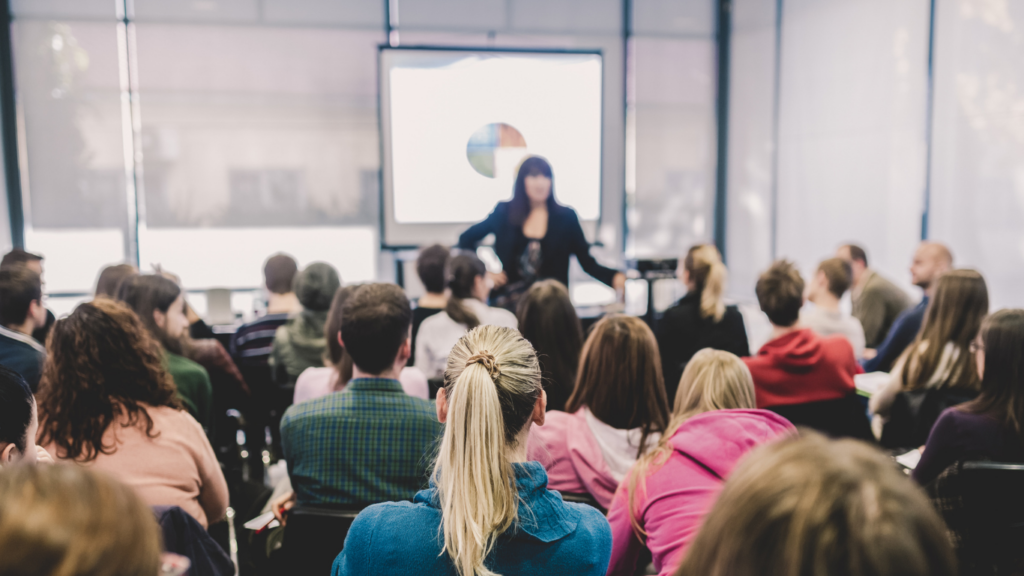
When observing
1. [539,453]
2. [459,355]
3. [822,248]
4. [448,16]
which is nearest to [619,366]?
[539,453]

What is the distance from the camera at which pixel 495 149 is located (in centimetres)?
613

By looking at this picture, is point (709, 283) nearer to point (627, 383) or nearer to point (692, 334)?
point (692, 334)

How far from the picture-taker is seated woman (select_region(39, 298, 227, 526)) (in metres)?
1.71

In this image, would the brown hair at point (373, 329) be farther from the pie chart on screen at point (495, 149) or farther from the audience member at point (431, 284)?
the pie chart on screen at point (495, 149)

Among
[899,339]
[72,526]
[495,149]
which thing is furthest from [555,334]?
[495,149]

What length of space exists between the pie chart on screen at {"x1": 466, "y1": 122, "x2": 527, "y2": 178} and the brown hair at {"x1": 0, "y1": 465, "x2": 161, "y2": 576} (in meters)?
5.64

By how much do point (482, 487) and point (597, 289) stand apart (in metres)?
5.64

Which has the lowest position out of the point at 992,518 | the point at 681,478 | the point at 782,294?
the point at 992,518

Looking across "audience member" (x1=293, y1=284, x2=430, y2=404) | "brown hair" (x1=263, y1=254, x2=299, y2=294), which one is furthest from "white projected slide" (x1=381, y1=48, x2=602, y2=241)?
"audience member" (x1=293, y1=284, x2=430, y2=404)

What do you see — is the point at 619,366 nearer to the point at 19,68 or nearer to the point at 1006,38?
the point at 1006,38

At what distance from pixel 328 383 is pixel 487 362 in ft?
4.29

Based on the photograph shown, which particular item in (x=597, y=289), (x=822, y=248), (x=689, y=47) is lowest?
(x=597, y=289)

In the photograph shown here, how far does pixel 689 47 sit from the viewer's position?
21.9ft

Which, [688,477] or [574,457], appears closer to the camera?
[688,477]
